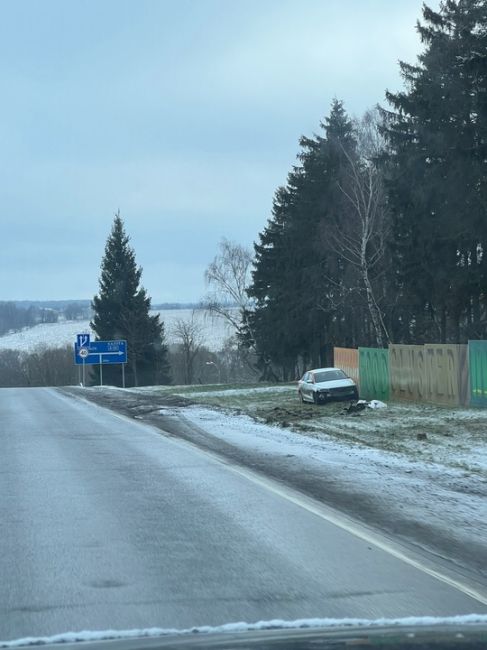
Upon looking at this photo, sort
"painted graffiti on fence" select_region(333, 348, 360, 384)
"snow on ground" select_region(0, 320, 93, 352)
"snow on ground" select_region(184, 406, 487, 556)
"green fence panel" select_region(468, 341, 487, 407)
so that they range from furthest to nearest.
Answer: "snow on ground" select_region(0, 320, 93, 352) < "painted graffiti on fence" select_region(333, 348, 360, 384) < "green fence panel" select_region(468, 341, 487, 407) < "snow on ground" select_region(184, 406, 487, 556)

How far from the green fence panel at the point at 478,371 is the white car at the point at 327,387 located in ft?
18.2

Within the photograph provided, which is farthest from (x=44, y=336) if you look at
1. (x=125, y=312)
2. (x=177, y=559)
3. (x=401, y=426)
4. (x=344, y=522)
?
(x=177, y=559)

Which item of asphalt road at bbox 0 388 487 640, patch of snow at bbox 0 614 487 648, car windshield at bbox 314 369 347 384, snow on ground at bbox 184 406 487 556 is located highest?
car windshield at bbox 314 369 347 384

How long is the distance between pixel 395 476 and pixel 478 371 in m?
13.5

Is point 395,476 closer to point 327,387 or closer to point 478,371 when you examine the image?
point 478,371

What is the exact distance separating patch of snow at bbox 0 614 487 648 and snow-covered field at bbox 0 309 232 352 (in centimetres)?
6814

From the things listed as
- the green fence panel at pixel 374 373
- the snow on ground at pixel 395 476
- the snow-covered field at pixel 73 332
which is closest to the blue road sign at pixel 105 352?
the snow-covered field at pixel 73 332

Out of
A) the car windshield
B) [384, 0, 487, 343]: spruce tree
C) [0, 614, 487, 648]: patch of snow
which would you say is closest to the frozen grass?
the car windshield

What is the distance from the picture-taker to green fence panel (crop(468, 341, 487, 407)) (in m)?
25.0

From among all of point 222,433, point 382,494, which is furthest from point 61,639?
point 222,433

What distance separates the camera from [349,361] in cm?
3762

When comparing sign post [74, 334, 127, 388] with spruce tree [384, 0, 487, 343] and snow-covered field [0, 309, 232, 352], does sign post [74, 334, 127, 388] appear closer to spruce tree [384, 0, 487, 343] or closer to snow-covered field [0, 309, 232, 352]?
snow-covered field [0, 309, 232, 352]

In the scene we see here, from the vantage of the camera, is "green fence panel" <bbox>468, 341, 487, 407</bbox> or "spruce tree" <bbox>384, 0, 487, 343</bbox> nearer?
"green fence panel" <bbox>468, 341, 487, 407</bbox>

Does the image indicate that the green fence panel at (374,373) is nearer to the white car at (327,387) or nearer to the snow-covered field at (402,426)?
the white car at (327,387)
